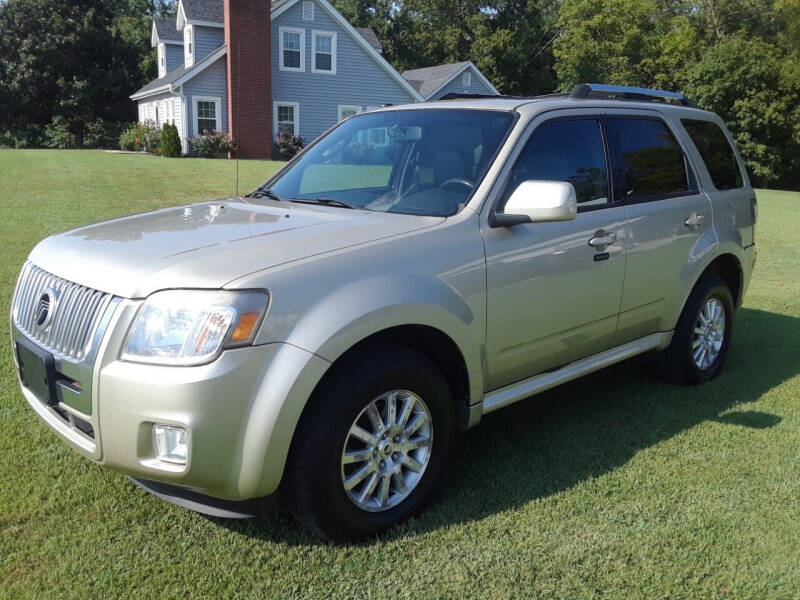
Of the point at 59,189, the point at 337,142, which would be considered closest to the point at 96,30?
the point at 59,189

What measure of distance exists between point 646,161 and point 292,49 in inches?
1108

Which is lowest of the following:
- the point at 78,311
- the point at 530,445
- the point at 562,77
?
the point at 530,445

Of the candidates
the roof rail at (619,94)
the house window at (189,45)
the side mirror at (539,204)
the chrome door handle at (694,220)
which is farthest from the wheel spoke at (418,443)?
the house window at (189,45)

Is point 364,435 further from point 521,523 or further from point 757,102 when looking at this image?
point 757,102

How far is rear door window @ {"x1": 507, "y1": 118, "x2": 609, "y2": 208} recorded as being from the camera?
A: 3.89 m

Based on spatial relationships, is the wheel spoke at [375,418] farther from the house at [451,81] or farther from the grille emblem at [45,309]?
the house at [451,81]

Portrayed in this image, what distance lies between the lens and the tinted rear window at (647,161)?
14.6 ft

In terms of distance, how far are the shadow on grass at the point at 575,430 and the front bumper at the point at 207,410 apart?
0.61m

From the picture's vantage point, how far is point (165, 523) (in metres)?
3.25

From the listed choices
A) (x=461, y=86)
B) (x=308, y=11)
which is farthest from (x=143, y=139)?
(x=461, y=86)

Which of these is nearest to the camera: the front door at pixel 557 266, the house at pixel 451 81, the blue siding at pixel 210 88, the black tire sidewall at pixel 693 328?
the front door at pixel 557 266

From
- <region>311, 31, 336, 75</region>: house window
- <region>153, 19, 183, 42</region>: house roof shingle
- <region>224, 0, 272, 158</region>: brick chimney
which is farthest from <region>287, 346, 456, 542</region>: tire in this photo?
<region>153, 19, 183, 42</region>: house roof shingle

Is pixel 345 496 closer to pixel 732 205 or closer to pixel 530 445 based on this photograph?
pixel 530 445

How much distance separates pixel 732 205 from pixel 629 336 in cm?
153
